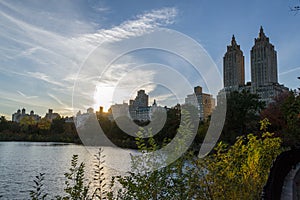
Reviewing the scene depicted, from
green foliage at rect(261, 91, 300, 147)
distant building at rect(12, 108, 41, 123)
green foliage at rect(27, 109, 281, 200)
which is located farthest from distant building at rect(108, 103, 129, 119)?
distant building at rect(12, 108, 41, 123)

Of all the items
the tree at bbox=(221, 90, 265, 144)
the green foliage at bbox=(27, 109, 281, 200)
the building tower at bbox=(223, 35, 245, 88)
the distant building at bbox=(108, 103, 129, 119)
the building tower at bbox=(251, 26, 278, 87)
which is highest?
the building tower at bbox=(251, 26, 278, 87)

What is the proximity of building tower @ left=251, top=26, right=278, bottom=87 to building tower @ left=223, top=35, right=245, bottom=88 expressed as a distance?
13086 millimetres

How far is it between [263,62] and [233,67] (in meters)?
27.1

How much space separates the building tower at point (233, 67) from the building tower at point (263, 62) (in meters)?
13.1

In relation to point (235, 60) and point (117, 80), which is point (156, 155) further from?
point (235, 60)

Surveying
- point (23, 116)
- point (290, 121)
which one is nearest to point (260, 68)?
point (23, 116)

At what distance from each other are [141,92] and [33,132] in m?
68.5

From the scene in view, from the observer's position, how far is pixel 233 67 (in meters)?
100

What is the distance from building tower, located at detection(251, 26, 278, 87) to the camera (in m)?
120

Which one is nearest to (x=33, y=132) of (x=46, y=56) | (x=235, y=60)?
(x=46, y=56)

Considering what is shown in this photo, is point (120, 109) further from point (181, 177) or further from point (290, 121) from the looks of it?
point (290, 121)

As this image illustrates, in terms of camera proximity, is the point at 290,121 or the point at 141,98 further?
the point at 290,121

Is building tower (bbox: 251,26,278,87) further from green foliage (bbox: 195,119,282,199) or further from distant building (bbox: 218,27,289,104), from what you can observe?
green foliage (bbox: 195,119,282,199)

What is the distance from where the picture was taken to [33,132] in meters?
68.2
